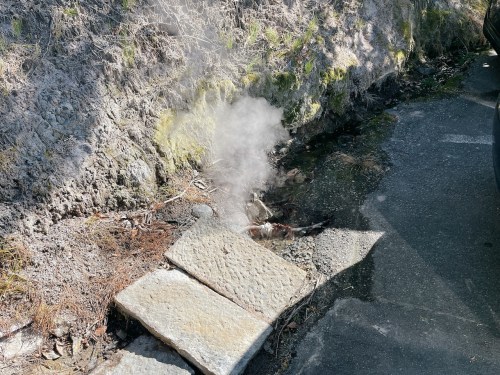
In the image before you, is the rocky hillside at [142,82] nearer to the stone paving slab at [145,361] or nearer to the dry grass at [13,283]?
the dry grass at [13,283]

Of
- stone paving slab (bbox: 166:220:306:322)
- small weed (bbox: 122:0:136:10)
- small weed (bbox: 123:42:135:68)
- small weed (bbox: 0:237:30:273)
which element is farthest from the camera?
small weed (bbox: 122:0:136:10)

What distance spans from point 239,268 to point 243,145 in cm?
150

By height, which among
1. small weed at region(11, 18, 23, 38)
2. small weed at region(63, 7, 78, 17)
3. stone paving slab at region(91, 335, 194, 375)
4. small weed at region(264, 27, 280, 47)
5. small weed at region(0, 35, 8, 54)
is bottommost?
stone paving slab at region(91, 335, 194, 375)

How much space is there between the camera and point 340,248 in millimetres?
3699

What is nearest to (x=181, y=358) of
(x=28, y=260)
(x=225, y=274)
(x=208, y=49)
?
(x=225, y=274)

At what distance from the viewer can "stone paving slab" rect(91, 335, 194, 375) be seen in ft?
9.66

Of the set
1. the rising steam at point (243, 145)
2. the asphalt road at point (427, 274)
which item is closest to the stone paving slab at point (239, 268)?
the asphalt road at point (427, 274)

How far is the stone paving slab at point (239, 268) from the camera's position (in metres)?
3.36

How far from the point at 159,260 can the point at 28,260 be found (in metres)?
0.93

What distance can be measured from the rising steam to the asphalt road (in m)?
1.09

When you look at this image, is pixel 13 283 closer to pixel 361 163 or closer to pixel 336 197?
pixel 336 197

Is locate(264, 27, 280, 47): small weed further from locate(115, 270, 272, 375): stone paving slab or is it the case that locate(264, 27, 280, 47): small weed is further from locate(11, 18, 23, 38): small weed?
locate(115, 270, 272, 375): stone paving slab

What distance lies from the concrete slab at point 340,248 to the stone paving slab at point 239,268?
0.21 metres

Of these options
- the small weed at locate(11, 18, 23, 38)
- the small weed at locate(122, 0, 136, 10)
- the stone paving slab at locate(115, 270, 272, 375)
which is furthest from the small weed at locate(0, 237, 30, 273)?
the small weed at locate(122, 0, 136, 10)
